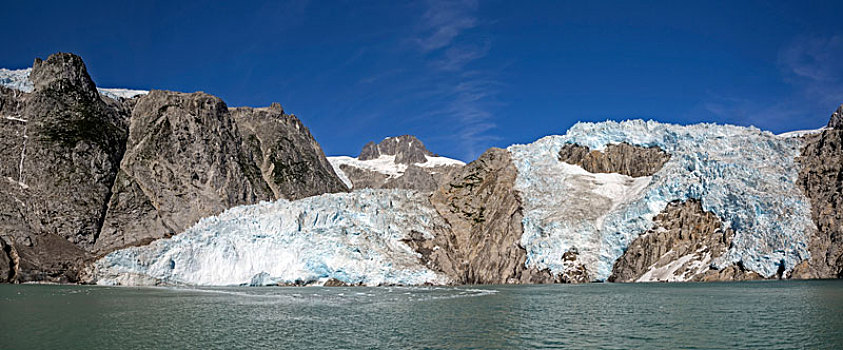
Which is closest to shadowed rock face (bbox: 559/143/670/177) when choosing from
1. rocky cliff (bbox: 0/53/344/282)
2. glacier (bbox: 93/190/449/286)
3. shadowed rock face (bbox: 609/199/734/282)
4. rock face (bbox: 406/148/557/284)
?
rock face (bbox: 406/148/557/284)

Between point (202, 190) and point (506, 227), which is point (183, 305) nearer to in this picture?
point (506, 227)

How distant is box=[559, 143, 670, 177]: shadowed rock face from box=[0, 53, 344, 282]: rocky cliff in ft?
202

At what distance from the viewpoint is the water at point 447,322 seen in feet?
82.9

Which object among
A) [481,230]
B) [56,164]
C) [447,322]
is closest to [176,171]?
[56,164]

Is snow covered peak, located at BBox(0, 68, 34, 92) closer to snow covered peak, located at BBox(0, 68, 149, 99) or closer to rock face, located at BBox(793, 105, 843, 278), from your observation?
snow covered peak, located at BBox(0, 68, 149, 99)

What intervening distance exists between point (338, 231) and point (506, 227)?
1983 centimetres

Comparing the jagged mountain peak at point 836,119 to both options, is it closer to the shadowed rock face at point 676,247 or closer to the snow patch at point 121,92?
the shadowed rock face at point 676,247

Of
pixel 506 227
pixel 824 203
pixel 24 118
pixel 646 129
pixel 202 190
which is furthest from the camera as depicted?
pixel 202 190

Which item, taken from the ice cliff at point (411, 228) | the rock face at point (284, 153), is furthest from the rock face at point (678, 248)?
the rock face at point (284, 153)

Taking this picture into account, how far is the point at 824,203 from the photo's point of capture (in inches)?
2418

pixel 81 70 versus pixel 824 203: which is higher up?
pixel 81 70

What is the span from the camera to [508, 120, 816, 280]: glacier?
59.4 m

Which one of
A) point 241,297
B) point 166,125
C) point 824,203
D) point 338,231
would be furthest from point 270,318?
point 166,125

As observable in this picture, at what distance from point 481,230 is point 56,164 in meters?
74.7
